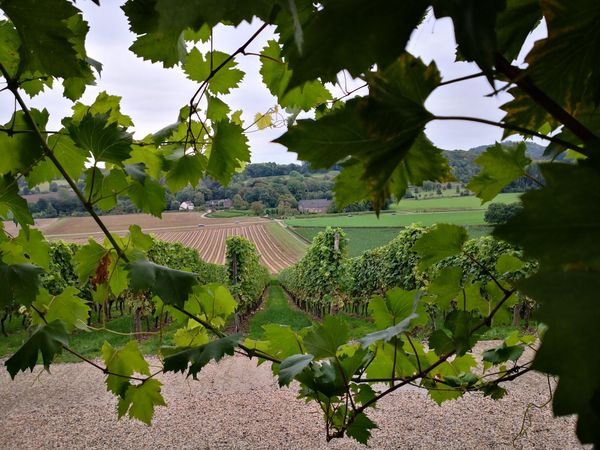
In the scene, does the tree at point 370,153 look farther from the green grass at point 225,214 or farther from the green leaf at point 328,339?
the green grass at point 225,214

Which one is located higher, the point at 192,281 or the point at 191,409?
the point at 192,281

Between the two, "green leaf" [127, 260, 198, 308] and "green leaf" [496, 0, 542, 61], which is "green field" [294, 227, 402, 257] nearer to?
Result: "green leaf" [127, 260, 198, 308]

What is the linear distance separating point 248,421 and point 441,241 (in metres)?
3.77

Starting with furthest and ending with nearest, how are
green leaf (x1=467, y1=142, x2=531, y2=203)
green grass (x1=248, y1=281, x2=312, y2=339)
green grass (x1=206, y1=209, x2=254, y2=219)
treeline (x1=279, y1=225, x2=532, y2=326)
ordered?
1. green grass (x1=206, y1=209, x2=254, y2=219)
2. green grass (x1=248, y1=281, x2=312, y2=339)
3. treeline (x1=279, y1=225, x2=532, y2=326)
4. green leaf (x1=467, y1=142, x2=531, y2=203)

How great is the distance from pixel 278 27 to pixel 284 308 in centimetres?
931

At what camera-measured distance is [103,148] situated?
27.3 inches

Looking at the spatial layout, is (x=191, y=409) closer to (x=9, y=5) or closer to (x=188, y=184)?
(x=188, y=184)

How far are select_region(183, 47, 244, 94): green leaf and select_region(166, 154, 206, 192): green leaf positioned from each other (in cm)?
17

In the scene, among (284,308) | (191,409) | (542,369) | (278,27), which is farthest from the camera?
(284,308)

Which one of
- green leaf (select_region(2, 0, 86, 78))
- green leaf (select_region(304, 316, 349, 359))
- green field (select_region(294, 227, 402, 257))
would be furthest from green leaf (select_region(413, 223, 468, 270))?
green field (select_region(294, 227, 402, 257))

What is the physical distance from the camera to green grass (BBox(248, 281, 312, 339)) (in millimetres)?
7371

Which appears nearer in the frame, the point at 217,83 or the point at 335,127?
the point at 335,127

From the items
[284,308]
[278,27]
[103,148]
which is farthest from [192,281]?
[284,308]

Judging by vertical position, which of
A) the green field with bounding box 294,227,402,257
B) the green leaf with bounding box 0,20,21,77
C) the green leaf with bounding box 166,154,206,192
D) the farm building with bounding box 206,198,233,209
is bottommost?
the green field with bounding box 294,227,402,257
